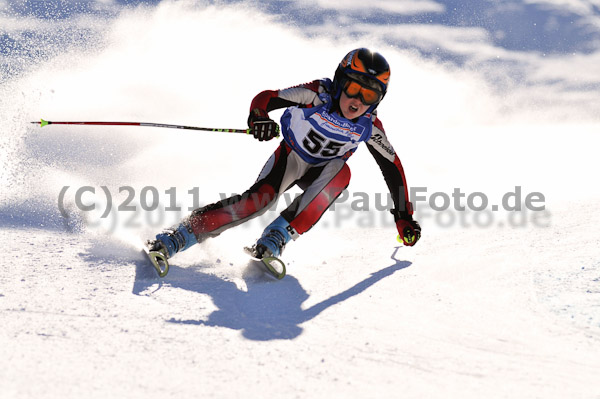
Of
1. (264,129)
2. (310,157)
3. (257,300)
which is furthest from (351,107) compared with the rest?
(257,300)

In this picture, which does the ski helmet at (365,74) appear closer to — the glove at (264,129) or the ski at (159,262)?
the glove at (264,129)

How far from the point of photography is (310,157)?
425cm

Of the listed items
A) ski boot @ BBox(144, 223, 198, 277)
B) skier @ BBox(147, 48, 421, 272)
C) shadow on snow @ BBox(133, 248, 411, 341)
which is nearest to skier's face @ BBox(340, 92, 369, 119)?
skier @ BBox(147, 48, 421, 272)

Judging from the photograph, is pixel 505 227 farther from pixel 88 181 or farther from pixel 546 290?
pixel 88 181

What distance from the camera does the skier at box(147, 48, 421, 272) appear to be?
3.82 metres

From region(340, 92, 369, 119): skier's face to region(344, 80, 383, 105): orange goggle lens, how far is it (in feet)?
0.10

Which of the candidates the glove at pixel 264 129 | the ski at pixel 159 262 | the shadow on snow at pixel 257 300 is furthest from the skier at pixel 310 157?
the shadow on snow at pixel 257 300

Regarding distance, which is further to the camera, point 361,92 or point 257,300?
point 361,92

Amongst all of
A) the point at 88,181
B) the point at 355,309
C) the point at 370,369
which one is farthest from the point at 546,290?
the point at 88,181

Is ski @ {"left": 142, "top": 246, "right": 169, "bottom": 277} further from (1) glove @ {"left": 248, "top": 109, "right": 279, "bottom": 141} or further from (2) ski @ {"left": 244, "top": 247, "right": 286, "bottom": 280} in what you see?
(1) glove @ {"left": 248, "top": 109, "right": 279, "bottom": 141}

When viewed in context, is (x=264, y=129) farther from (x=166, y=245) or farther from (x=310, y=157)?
(x=166, y=245)

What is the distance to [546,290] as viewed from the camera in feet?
10.9

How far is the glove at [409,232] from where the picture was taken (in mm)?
4289

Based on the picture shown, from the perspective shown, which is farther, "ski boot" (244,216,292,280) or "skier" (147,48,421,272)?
"skier" (147,48,421,272)
